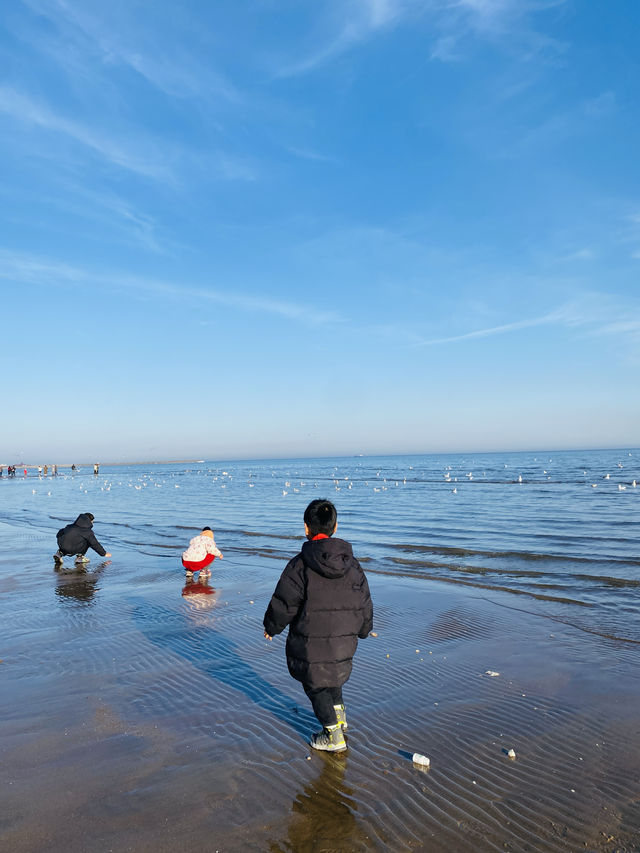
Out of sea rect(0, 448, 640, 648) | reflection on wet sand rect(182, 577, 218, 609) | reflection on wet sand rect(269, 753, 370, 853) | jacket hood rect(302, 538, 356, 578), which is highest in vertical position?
jacket hood rect(302, 538, 356, 578)

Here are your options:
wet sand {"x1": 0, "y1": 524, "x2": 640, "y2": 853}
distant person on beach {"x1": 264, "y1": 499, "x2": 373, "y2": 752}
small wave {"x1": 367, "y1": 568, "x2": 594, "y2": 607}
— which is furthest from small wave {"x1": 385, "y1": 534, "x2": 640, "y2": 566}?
distant person on beach {"x1": 264, "y1": 499, "x2": 373, "y2": 752}

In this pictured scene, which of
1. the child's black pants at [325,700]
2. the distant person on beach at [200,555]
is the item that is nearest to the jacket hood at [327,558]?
the child's black pants at [325,700]

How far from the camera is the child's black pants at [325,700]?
15.2 ft

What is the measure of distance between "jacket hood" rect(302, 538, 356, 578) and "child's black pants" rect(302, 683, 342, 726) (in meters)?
0.99

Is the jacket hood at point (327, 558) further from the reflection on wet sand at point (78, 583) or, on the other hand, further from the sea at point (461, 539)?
the reflection on wet sand at point (78, 583)

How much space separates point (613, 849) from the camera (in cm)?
367

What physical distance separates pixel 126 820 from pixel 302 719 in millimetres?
2078

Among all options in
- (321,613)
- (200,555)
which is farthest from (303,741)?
(200,555)

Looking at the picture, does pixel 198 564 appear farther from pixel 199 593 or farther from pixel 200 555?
pixel 199 593

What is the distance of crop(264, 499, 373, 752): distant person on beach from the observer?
4.52 m

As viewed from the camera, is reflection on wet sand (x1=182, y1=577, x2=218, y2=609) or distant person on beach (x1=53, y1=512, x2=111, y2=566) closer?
reflection on wet sand (x1=182, y1=577, x2=218, y2=609)

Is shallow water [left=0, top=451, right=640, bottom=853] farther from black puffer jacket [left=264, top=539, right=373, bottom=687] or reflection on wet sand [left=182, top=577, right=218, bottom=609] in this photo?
black puffer jacket [left=264, top=539, right=373, bottom=687]

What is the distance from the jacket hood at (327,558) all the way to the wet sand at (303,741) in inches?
64.5

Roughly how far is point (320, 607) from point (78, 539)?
11.6m
